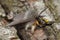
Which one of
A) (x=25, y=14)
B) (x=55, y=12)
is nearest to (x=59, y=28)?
(x=55, y=12)

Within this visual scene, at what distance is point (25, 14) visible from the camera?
8.26ft

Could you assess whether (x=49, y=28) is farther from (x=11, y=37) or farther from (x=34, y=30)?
(x=11, y=37)

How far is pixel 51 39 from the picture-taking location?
2430 millimetres

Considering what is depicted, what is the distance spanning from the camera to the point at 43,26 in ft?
8.20

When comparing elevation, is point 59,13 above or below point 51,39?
above

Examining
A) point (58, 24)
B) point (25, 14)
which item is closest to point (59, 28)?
point (58, 24)

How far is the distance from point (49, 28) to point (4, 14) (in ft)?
1.73

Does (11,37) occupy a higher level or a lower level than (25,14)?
lower

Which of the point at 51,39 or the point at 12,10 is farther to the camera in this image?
the point at 12,10

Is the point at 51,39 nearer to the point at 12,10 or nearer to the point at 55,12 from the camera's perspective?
the point at 55,12

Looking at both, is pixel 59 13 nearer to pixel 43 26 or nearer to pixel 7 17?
pixel 43 26

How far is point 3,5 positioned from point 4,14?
13 cm

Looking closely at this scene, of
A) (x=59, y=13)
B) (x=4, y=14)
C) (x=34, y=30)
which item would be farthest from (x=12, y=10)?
(x=59, y=13)

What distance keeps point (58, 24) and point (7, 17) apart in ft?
1.86
